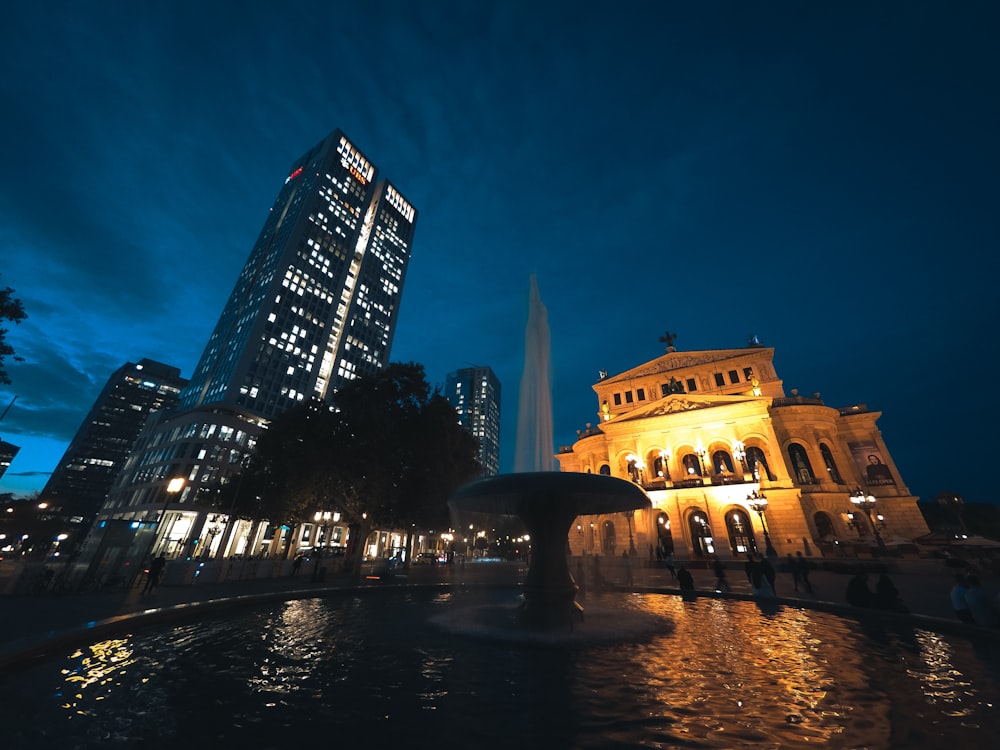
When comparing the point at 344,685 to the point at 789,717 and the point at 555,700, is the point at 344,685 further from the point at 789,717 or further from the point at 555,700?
the point at 789,717

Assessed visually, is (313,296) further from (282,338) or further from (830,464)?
(830,464)

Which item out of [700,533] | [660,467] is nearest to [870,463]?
[700,533]

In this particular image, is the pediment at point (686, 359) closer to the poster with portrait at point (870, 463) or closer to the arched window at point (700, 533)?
the poster with portrait at point (870, 463)

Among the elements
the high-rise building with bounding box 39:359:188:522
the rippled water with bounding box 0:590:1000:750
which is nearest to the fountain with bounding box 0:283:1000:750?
the rippled water with bounding box 0:590:1000:750

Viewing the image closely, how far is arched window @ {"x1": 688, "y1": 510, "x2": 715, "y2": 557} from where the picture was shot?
3522 centimetres

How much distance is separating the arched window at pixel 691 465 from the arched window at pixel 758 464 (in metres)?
4.36

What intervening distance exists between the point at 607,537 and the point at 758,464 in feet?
51.9

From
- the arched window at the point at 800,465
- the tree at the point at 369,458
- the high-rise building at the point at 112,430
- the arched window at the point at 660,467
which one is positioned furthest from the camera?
the high-rise building at the point at 112,430

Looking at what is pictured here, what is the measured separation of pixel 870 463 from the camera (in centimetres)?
3806

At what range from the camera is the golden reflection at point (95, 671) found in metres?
4.75

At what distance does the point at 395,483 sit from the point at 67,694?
65.0 feet

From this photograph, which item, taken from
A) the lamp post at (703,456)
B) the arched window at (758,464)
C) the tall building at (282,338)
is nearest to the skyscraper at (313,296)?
the tall building at (282,338)

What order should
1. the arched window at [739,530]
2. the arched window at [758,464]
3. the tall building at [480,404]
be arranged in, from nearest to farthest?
1. the arched window at [739,530]
2. the arched window at [758,464]
3. the tall building at [480,404]

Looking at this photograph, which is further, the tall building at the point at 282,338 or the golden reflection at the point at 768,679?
the tall building at the point at 282,338
